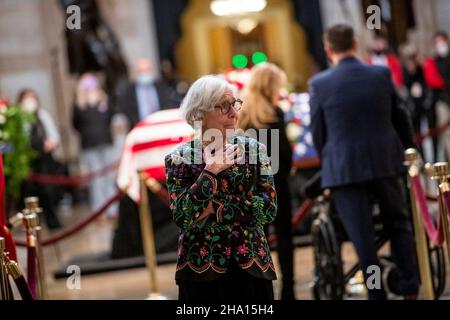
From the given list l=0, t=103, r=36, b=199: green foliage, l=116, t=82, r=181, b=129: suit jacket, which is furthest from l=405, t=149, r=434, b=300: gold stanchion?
l=116, t=82, r=181, b=129: suit jacket

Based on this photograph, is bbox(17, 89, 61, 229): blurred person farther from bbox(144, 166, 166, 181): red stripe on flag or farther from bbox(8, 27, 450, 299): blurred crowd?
bbox(144, 166, 166, 181): red stripe on flag

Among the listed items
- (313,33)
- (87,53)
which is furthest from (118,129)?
(313,33)

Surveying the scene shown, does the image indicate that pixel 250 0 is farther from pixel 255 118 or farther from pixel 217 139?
pixel 217 139

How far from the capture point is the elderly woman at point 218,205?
4398mm

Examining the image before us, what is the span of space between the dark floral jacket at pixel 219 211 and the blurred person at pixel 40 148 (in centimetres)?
933

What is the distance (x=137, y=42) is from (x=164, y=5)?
9.09ft

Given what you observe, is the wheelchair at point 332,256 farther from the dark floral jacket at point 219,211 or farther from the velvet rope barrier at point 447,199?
the dark floral jacket at point 219,211

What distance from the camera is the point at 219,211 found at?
442 centimetres

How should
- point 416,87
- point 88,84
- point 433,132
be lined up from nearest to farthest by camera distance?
point 433,132
point 416,87
point 88,84

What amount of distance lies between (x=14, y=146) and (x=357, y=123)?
6.51 metres

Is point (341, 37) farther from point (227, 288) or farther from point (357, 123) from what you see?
point (227, 288)

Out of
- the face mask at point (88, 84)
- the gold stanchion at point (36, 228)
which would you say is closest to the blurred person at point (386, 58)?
the face mask at point (88, 84)

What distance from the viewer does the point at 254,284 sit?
4.45 m

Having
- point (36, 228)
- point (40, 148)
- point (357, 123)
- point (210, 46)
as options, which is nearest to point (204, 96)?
point (357, 123)
